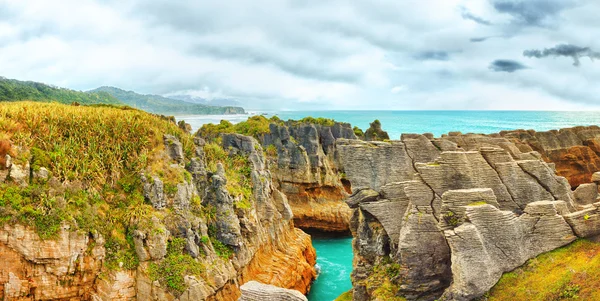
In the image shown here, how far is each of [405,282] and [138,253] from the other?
1313 cm

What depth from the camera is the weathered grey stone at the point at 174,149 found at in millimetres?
24438

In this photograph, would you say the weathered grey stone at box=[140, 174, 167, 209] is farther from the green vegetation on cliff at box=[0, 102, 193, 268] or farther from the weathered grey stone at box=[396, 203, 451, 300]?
the weathered grey stone at box=[396, 203, 451, 300]

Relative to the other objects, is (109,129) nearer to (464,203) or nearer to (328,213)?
(464,203)

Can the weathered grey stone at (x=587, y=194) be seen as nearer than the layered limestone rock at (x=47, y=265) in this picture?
No

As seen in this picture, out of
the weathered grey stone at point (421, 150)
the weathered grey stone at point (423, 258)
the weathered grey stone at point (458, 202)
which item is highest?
the weathered grey stone at point (421, 150)

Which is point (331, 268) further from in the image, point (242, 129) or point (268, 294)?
point (268, 294)

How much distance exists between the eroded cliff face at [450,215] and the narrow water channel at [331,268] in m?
12.6

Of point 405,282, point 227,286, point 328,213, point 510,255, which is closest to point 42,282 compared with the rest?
point 227,286

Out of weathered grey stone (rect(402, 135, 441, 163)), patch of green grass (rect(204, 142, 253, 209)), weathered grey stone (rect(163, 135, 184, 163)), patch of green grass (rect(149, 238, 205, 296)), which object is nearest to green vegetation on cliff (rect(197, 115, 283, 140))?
patch of green grass (rect(204, 142, 253, 209))

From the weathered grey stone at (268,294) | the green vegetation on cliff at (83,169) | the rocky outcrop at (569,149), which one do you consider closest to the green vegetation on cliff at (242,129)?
A: the green vegetation on cliff at (83,169)

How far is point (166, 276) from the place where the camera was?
775 inches

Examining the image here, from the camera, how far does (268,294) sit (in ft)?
31.0

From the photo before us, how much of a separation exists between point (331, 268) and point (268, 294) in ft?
93.4

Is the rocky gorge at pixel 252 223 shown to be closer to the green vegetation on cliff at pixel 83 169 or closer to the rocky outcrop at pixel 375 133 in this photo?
the green vegetation on cliff at pixel 83 169
